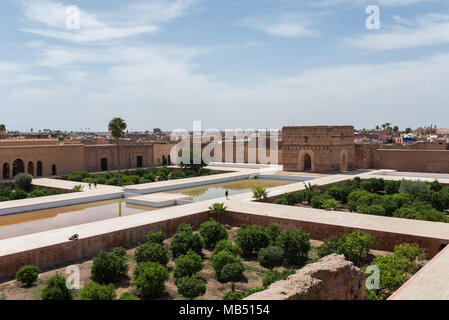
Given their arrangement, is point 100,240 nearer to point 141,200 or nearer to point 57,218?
point 57,218

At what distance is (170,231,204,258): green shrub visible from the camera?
1009cm

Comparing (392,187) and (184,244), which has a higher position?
(392,187)

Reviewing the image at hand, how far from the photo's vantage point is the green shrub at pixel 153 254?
9.24m

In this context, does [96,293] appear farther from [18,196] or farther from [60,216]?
[18,196]

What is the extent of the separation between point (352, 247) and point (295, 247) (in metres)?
1.33

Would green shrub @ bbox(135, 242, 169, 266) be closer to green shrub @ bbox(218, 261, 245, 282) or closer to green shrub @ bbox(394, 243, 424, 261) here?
green shrub @ bbox(218, 261, 245, 282)

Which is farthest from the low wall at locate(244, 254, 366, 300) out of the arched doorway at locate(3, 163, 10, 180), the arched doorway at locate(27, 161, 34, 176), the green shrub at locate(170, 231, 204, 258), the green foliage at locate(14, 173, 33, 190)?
the arched doorway at locate(27, 161, 34, 176)

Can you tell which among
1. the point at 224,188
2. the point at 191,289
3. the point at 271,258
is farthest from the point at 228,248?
the point at 224,188

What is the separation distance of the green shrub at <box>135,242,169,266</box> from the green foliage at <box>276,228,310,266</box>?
2898mm

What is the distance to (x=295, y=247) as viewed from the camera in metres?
9.73

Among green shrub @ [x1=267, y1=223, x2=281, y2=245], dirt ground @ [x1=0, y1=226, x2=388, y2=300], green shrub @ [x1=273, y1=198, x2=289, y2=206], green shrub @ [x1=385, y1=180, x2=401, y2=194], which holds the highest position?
green shrub @ [x1=385, y1=180, x2=401, y2=194]

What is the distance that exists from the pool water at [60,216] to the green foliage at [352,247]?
26.3 ft

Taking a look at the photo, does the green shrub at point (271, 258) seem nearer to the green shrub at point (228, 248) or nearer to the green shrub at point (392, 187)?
the green shrub at point (228, 248)

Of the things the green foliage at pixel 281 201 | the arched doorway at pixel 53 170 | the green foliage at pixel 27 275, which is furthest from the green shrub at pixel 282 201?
the arched doorway at pixel 53 170
